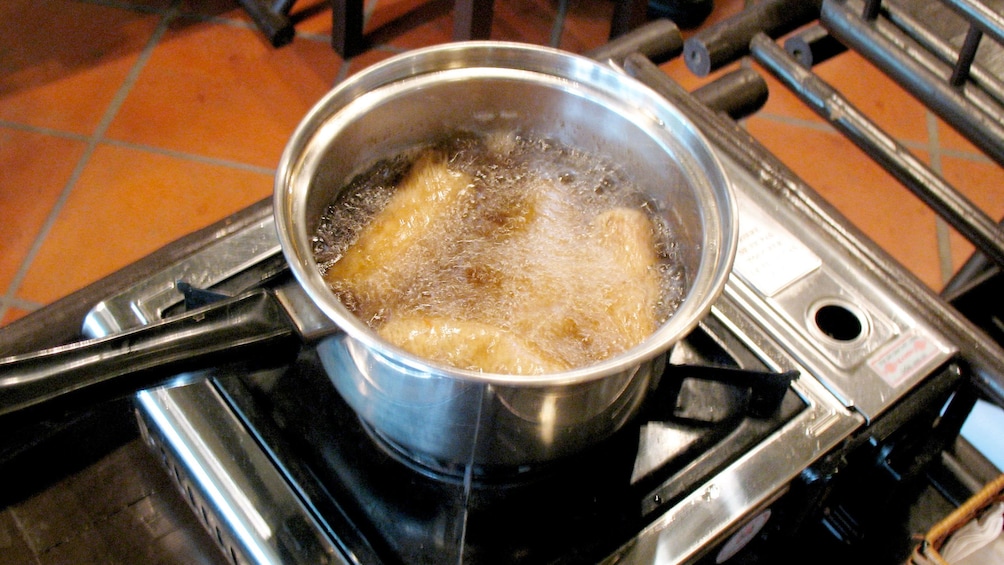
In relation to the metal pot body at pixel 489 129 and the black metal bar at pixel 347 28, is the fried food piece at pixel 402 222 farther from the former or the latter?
the black metal bar at pixel 347 28

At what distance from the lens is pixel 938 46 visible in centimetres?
73

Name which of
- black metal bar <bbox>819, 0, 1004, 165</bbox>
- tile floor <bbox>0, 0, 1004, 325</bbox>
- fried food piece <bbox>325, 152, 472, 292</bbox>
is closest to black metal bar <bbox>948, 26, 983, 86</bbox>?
black metal bar <bbox>819, 0, 1004, 165</bbox>

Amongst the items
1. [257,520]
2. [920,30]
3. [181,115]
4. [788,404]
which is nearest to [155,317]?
[257,520]

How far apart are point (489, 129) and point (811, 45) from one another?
0.41m

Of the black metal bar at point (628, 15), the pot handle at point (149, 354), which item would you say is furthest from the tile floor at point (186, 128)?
the pot handle at point (149, 354)

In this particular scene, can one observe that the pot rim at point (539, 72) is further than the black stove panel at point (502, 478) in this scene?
No

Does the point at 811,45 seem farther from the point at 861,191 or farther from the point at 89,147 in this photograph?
the point at 89,147

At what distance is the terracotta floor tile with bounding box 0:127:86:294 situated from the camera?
1236mm

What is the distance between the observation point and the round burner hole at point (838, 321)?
61 centimetres

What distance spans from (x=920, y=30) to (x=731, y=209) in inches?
16.9

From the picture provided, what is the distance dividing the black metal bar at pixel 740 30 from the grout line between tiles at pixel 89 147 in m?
1.04

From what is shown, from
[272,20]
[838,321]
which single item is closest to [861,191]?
[838,321]

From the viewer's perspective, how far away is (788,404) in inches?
21.8

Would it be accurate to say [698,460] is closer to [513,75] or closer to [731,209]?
[731,209]
